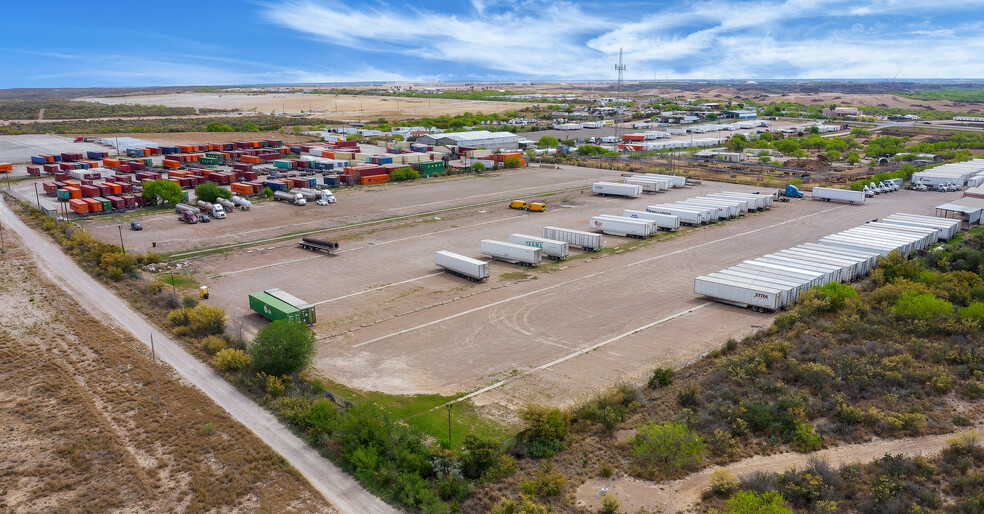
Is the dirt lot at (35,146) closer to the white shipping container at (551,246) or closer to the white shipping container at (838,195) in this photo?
the white shipping container at (551,246)

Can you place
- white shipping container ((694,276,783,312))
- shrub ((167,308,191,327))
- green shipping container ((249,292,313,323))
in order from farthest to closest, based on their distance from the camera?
white shipping container ((694,276,783,312)), shrub ((167,308,191,327)), green shipping container ((249,292,313,323))

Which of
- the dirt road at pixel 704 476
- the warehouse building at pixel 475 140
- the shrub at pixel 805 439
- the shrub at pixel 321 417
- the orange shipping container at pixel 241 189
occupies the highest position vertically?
the warehouse building at pixel 475 140

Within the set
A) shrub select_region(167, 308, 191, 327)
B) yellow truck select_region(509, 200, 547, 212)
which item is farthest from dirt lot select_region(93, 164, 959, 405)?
shrub select_region(167, 308, 191, 327)

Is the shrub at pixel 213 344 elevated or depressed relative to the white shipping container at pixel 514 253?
depressed

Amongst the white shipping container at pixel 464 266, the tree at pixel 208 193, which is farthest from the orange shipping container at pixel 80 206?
the white shipping container at pixel 464 266

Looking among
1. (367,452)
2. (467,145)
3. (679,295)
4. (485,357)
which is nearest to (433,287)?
(485,357)

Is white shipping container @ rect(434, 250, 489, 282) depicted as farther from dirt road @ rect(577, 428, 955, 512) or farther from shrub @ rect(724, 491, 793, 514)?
shrub @ rect(724, 491, 793, 514)

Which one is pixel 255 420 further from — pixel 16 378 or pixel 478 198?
pixel 478 198
